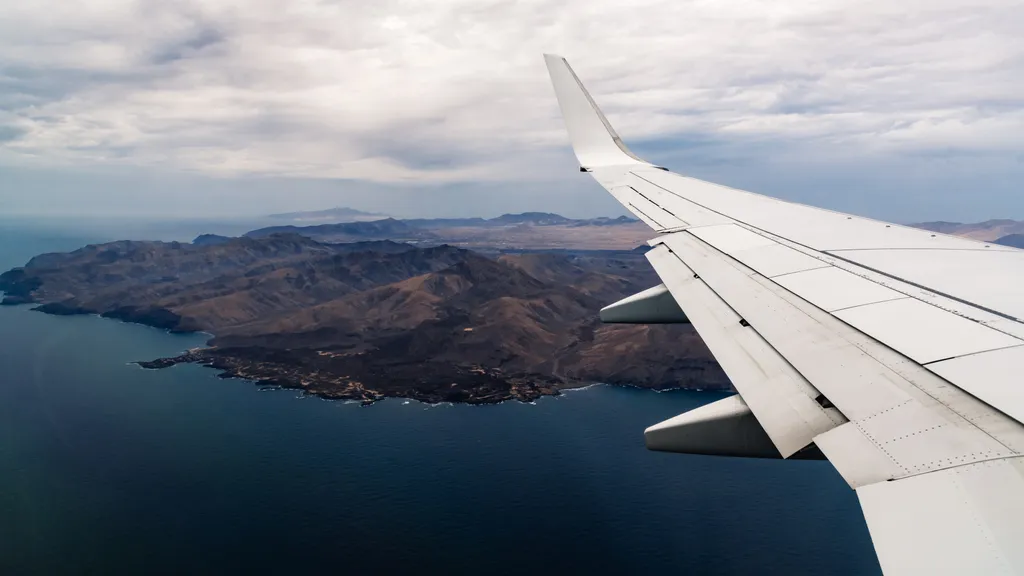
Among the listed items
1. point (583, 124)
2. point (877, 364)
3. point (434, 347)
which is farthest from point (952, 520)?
point (434, 347)

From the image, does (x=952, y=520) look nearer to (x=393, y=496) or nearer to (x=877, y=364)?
(x=877, y=364)

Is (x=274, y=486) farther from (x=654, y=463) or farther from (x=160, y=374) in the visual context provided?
(x=160, y=374)

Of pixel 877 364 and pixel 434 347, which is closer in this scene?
pixel 877 364

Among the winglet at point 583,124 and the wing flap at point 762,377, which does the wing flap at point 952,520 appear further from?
the winglet at point 583,124

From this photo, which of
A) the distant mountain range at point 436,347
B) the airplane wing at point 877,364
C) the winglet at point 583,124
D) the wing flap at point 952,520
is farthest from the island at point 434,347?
the wing flap at point 952,520

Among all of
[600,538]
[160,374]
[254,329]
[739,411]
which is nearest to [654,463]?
[600,538]
